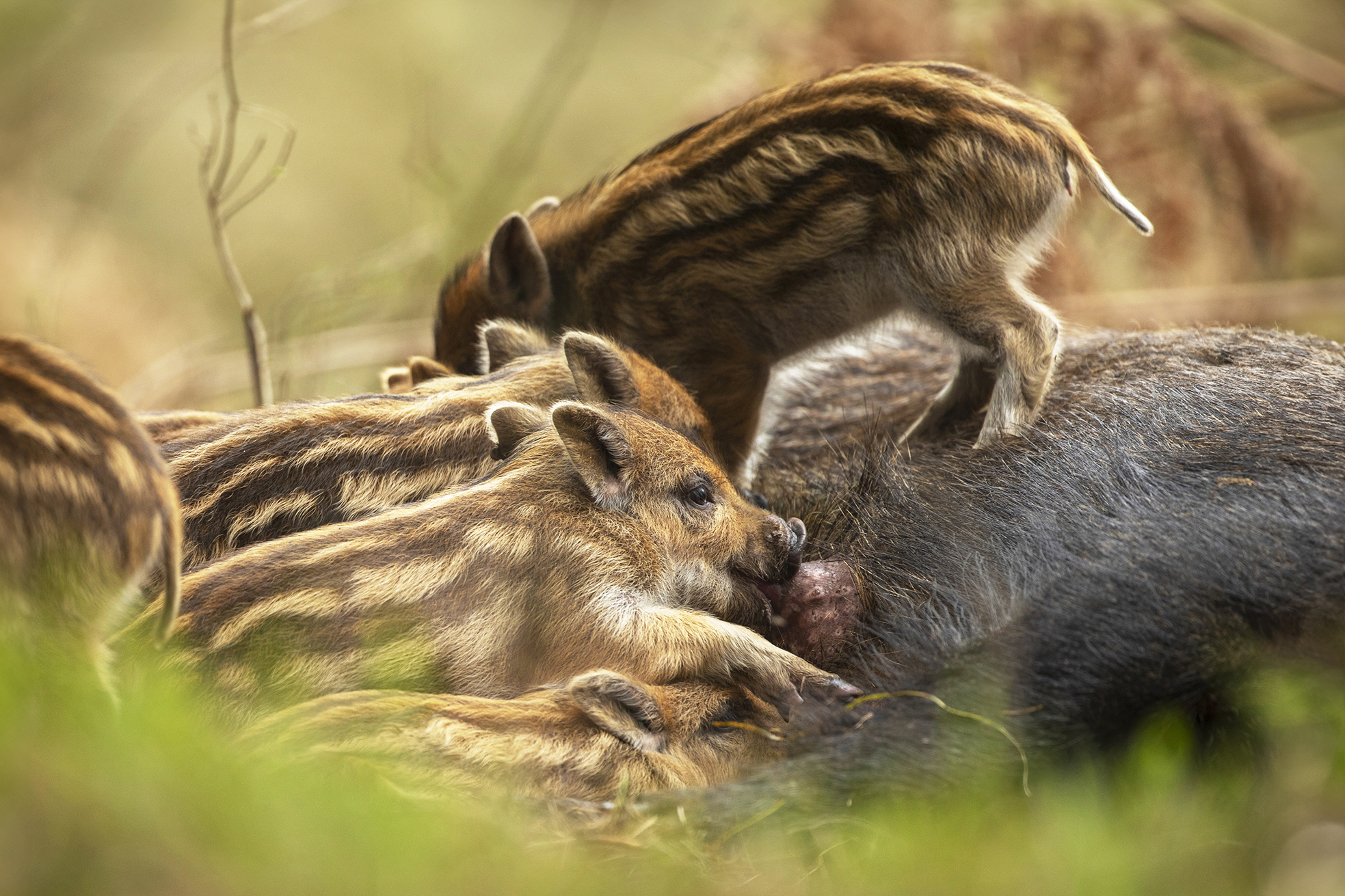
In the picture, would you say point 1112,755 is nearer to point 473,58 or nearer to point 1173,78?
point 1173,78

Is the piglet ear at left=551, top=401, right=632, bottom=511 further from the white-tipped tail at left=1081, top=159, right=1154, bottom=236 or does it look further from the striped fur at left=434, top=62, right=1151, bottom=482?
the white-tipped tail at left=1081, top=159, right=1154, bottom=236

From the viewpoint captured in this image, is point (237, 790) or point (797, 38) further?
point (797, 38)

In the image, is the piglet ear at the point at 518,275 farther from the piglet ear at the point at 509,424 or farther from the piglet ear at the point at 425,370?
the piglet ear at the point at 509,424

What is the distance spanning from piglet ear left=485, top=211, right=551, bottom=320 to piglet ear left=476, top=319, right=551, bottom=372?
23cm

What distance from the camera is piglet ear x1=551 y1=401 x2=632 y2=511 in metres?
2.40

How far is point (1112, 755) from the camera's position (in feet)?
5.84

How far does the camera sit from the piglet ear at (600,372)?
2656mm

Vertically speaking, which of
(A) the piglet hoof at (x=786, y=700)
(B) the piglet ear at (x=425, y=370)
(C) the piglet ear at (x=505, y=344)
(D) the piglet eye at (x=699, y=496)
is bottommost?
(A) the piglet hoof at (x=786, y=700)

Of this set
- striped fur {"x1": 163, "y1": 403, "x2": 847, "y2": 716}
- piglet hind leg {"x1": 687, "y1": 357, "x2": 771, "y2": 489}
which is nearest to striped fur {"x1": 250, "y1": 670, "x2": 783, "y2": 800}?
striped fur {"x1": 163, "y1": 403, "x2": 847, "y2": 716}

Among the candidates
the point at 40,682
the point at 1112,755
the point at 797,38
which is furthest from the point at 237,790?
the point at 797,38

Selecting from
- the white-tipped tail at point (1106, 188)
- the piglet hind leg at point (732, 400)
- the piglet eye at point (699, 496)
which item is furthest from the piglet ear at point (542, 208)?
the white-tipped tail at point (1106, 188)

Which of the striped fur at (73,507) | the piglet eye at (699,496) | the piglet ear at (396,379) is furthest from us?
the piglet ear at (396,379)

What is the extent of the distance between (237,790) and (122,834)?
0.16m

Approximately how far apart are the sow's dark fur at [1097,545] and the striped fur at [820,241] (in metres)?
0.26
